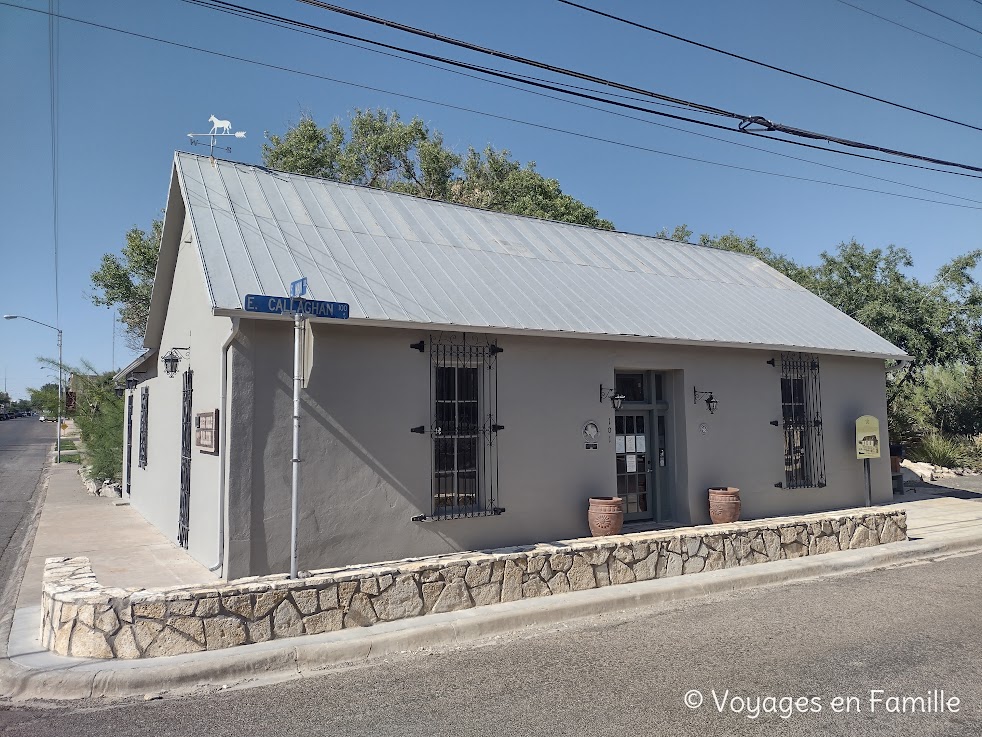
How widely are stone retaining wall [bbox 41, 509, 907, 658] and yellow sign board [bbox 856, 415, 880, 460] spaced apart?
3.74m

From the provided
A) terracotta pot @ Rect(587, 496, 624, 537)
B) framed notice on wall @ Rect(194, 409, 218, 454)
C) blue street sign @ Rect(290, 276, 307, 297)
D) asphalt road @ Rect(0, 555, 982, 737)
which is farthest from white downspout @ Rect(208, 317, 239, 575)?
terracotta pot @ Rect(587, 496, 624, 537)

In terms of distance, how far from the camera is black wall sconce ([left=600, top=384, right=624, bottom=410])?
9.98 m

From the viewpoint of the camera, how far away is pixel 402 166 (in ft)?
95.0

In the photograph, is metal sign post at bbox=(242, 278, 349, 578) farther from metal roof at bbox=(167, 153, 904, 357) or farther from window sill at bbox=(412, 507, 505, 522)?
window sill at bbox=(412, 507, 505, 522)

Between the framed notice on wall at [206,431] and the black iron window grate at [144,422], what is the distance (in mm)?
5362

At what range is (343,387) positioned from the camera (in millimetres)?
8008

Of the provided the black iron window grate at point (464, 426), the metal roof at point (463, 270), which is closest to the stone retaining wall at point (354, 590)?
the black iron window grate at point (464, 426)

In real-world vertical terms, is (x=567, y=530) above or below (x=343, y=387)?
below

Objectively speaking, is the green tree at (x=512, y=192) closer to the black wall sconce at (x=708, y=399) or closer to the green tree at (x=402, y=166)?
the green tree at (x=402, y=166)

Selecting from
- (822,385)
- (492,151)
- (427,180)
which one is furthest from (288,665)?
(492,151)

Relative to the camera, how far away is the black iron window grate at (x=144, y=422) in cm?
1316

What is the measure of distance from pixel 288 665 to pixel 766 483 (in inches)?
340

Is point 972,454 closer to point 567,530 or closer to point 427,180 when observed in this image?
point 567,530

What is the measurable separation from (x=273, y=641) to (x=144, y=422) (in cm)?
920
